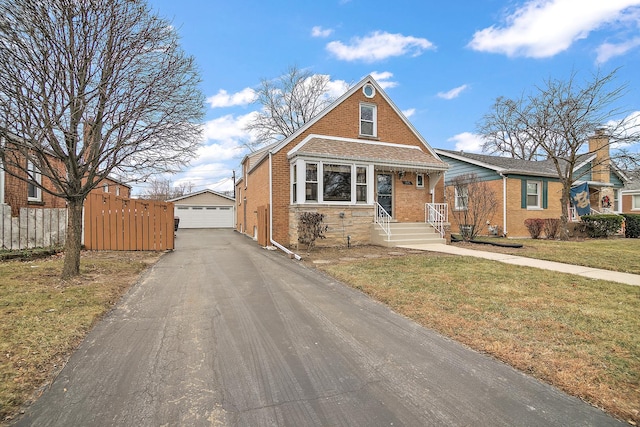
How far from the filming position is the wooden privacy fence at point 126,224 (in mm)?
10375

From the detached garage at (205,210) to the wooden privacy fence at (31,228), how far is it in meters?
20.1

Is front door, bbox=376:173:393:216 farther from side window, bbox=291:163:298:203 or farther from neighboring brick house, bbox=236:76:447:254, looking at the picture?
side window, bbox=291:163:298:203

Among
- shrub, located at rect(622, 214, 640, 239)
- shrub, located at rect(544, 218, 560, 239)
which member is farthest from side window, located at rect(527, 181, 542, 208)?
shrub, located at rect(622, 214, 640, 239)

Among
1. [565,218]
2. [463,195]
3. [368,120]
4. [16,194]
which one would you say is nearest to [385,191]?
[368,120]

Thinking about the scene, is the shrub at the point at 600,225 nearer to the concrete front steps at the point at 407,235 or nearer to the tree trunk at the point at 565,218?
the tree trunk at the point at 565,218

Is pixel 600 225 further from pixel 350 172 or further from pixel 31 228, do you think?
pixel 31 228

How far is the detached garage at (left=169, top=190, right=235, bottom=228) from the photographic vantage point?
99.2 ft

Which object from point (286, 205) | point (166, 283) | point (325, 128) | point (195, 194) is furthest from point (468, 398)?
point (195, 194)

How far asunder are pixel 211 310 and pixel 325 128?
398 inches

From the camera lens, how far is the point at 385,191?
46.2ft

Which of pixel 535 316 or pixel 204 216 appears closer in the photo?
pixel 535 316

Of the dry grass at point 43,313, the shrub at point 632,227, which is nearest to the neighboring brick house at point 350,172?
the dry grass at point 43,313

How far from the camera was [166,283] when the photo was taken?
6453 mm

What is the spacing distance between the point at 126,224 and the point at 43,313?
7.04m
